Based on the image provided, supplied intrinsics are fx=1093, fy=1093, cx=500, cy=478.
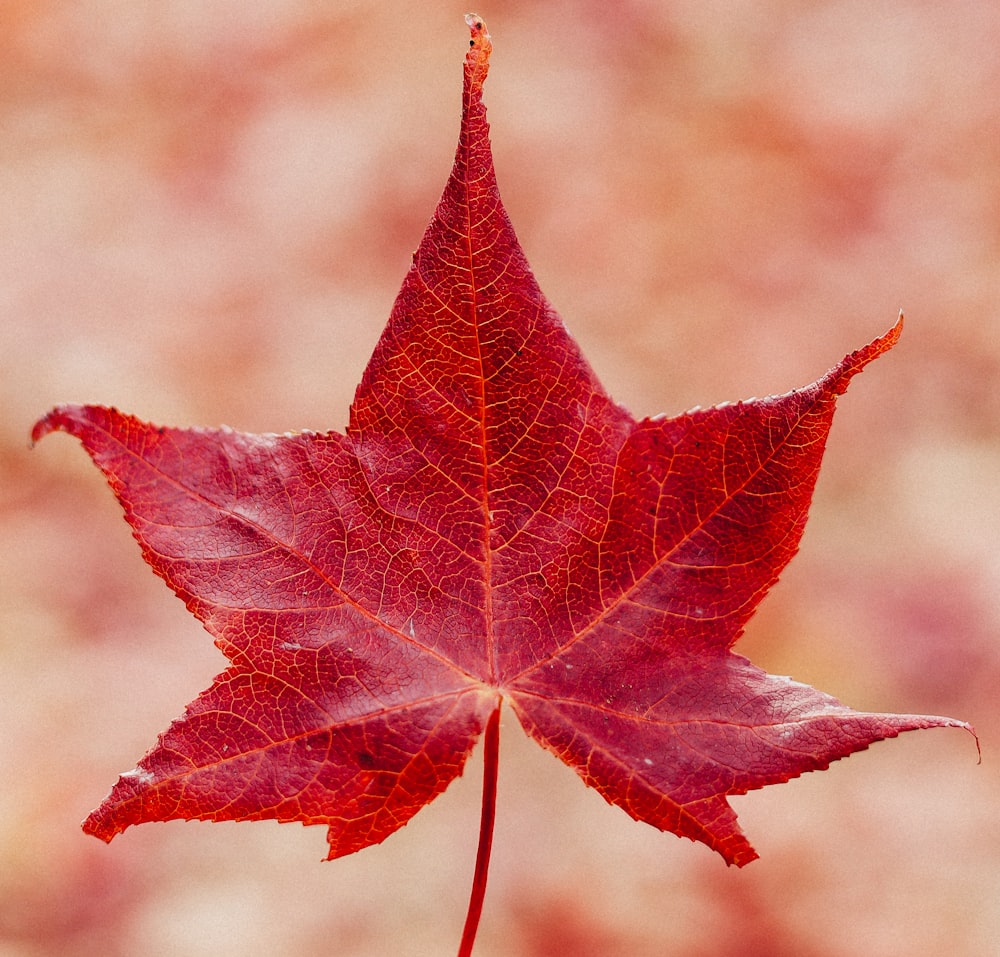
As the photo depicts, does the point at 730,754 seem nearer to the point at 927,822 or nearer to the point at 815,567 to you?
the point at 927,822

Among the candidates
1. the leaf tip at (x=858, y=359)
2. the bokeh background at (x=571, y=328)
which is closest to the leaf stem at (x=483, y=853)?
the leaf tip at (x=858, y=359)

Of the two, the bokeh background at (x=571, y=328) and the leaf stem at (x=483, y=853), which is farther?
the bokeh background at (x=571, y=328)

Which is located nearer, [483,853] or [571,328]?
[483,853]

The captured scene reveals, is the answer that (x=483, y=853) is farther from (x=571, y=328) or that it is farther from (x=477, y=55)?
(x=571, y=328)

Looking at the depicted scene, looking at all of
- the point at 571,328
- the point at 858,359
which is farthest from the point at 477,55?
the point at 571,328

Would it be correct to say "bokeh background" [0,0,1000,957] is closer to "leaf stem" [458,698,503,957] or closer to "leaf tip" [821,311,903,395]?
"leaf stem" [458,698,503,957]

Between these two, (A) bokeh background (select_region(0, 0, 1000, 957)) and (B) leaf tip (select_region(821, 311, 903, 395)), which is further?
(A) bokeh background (select_region(0, 0, 1000, 957))

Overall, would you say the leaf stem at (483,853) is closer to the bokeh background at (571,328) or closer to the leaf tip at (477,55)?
the leaf tip at (477,55)

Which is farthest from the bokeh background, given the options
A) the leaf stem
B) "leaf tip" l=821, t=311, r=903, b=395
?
"leaf tip" l=821, t=311, r=903, b=395
